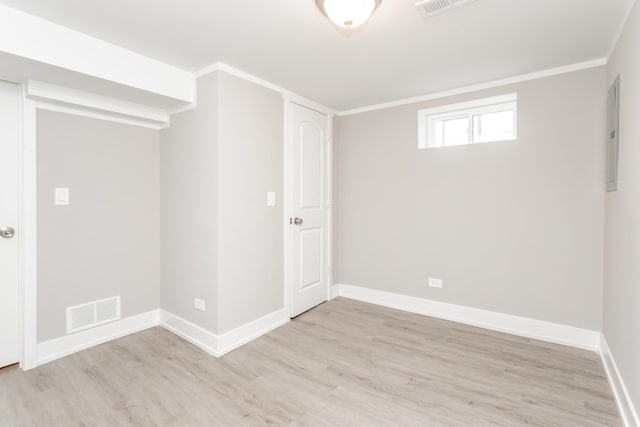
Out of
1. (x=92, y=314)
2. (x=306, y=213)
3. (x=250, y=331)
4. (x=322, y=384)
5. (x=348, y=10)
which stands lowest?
(x=322, y=384)

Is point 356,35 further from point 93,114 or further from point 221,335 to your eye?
point 221,335

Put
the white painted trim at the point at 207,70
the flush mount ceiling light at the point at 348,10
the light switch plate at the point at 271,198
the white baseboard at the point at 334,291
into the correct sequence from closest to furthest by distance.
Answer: the flush mount ceiling light at the point at 348,10, the white painted trim at the point at 207,70, the light switch plate at the point at 271,198, the white baseboard at the point at 334,291

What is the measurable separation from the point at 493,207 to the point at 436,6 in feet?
6.27

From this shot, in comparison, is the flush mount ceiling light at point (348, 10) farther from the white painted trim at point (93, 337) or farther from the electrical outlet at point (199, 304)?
the white painted trim at point (93, 337)

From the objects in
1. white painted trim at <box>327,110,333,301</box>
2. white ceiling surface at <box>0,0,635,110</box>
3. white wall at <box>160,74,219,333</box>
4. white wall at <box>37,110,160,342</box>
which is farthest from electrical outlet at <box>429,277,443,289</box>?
white wall at <box>37,110,160,342</box>

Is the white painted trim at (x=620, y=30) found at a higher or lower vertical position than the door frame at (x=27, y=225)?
higher

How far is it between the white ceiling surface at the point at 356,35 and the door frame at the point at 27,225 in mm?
827

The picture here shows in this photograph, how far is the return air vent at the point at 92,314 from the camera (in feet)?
8.37

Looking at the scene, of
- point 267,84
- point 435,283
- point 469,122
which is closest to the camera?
point 267,84

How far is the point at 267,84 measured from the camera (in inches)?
115

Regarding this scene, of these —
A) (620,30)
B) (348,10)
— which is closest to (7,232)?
(348,10)

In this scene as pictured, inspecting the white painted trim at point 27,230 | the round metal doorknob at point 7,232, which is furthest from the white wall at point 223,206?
the round metal doorknob at point 7,232

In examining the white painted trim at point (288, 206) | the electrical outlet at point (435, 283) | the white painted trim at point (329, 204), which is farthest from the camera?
the white painted trim at point (329, 204)

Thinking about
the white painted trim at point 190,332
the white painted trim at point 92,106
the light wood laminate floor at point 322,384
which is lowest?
the light wood laminate floor at point 322,384
